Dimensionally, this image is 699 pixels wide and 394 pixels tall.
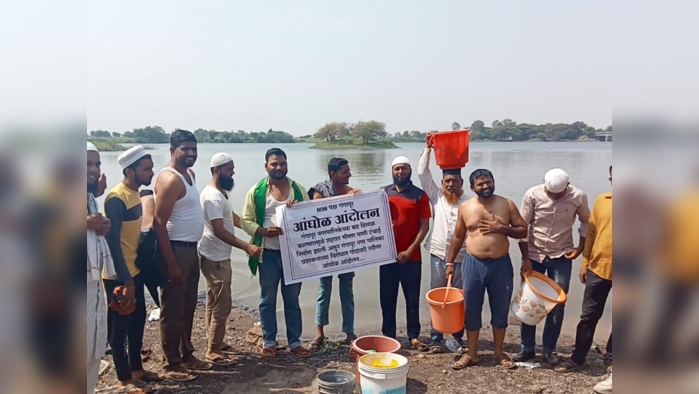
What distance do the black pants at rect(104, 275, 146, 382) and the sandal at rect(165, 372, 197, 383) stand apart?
11.2 inches

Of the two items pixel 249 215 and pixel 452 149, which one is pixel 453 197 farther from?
pixel 249 215

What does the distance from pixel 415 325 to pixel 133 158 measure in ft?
11.0

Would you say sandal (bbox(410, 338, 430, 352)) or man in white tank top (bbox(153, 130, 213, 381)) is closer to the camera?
man in white tank top (bbox(153, 130, 213, 381))

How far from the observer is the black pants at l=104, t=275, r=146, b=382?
13.0ft

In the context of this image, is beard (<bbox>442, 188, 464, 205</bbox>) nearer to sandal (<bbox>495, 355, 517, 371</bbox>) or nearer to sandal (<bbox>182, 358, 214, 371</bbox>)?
sandal (<bbox>495, 355, 517, 371</bbox>)

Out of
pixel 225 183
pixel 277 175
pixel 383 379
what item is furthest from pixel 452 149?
pixel 383 379

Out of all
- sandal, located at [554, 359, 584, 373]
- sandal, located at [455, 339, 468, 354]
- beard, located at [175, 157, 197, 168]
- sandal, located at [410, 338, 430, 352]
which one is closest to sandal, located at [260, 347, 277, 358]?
sandal, located at [410, 338, 430, 352]

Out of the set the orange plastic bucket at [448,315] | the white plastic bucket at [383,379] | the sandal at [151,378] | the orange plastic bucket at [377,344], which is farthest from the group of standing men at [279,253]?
the white plastic bucket at [383,379]

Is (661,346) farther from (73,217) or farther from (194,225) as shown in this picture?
(194,225)

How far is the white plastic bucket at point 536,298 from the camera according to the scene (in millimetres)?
4332

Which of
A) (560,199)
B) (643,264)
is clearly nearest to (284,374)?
(560,199)

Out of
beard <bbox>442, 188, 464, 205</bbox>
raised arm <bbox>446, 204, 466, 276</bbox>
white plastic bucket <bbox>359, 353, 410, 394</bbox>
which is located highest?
beard <bbox>442, 188, 464, 205</bbox>

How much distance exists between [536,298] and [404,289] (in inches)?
54.2

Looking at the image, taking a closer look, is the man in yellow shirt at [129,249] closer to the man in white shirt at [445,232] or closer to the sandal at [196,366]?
the sandal at [196,366]
